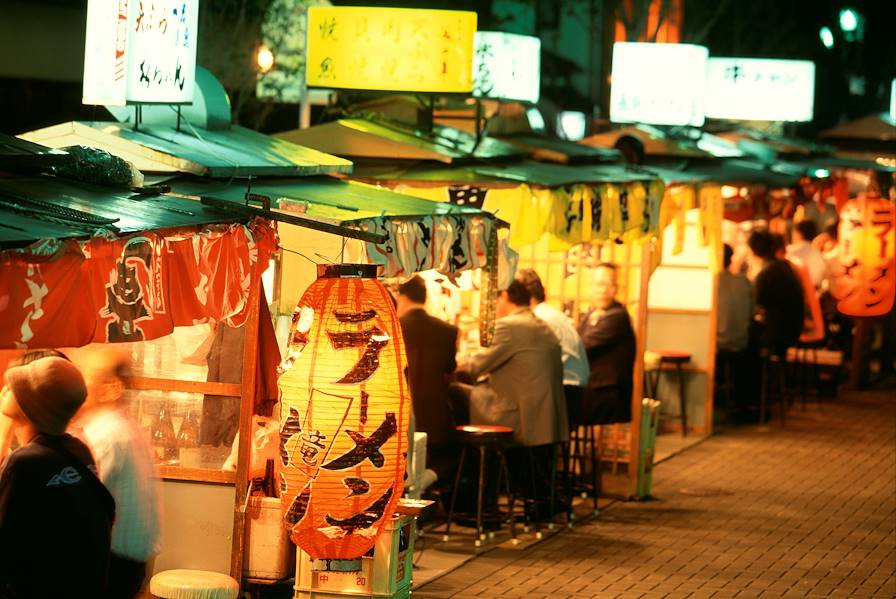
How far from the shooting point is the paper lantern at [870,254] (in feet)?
71.9

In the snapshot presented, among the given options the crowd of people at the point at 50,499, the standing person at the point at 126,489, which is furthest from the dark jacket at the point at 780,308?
the crowd of people at the point at 50,499

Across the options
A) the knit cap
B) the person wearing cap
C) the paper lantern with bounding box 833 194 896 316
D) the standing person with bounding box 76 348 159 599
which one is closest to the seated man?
the standing person with bounding box 76 348 159 599

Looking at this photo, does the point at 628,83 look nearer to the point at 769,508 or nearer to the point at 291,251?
the point at 769,508

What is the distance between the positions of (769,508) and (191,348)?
758 cm

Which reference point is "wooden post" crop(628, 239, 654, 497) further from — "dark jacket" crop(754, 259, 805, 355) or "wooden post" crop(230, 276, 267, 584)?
"wooden post" crop(230, 276, 267, 584)

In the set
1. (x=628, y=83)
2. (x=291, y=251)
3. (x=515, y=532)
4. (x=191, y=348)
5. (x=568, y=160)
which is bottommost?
(x=515, y=532)

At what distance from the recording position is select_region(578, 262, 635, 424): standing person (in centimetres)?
1541

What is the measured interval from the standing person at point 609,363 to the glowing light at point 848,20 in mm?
40697

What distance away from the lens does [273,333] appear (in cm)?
965

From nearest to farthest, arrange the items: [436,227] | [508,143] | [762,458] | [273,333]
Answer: [273,333] < [436,227] < [508,143] < [762,458]

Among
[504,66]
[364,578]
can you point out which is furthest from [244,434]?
[504,66]

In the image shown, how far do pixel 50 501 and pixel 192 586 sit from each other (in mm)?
2363

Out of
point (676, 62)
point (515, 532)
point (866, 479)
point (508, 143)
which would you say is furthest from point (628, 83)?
point (515, 532)

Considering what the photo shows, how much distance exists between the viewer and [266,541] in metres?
9.70
